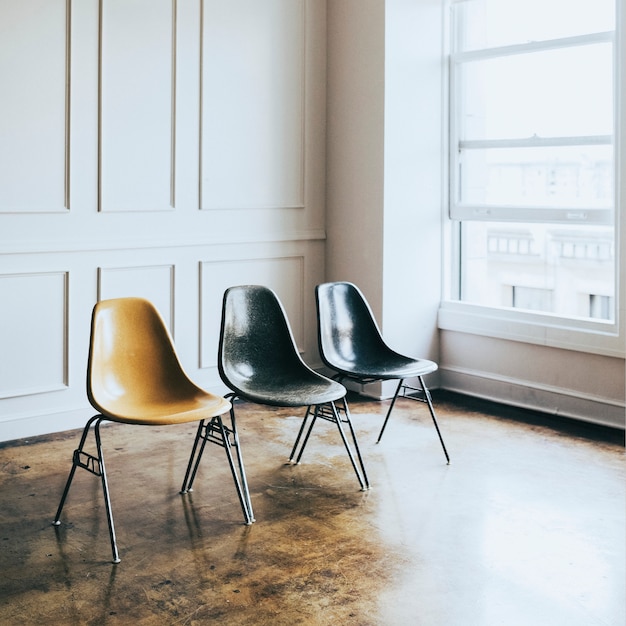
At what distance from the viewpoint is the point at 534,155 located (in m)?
5.65

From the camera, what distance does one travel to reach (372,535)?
3.64 metres

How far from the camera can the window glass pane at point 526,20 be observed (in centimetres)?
527

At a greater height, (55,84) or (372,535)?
(55,84)

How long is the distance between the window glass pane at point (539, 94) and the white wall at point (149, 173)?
3.33 ft

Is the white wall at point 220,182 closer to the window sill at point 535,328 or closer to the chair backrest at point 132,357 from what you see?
the window sill at point 535,328

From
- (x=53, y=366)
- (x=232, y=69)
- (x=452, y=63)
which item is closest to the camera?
(x=53, y=366)

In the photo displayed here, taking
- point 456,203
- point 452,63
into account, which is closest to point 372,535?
point 456,203

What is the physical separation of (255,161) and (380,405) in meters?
1.72

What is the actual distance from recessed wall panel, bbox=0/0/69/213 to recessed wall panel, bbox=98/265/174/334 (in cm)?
49

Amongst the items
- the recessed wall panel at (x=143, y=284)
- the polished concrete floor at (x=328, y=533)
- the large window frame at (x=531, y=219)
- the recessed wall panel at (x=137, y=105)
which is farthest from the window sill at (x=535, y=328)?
the recessed wall panel at (x=137, y=105)

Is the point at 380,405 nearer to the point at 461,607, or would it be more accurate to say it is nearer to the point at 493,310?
the point at 493,310

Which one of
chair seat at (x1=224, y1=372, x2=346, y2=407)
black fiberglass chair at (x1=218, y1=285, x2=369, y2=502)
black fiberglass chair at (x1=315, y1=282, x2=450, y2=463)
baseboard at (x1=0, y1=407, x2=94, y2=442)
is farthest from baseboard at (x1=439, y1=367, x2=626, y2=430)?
baseboard at (x1=0, y1=407, x2=94, y2=442)

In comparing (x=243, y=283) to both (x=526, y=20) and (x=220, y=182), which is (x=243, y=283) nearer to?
(x=220, y=182)

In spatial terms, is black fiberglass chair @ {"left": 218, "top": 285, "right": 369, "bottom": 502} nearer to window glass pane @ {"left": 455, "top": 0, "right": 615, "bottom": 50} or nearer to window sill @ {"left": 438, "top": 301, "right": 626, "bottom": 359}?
window sill @ {"left": 438, "top": 301, "right": 626, "bottom": 359}
